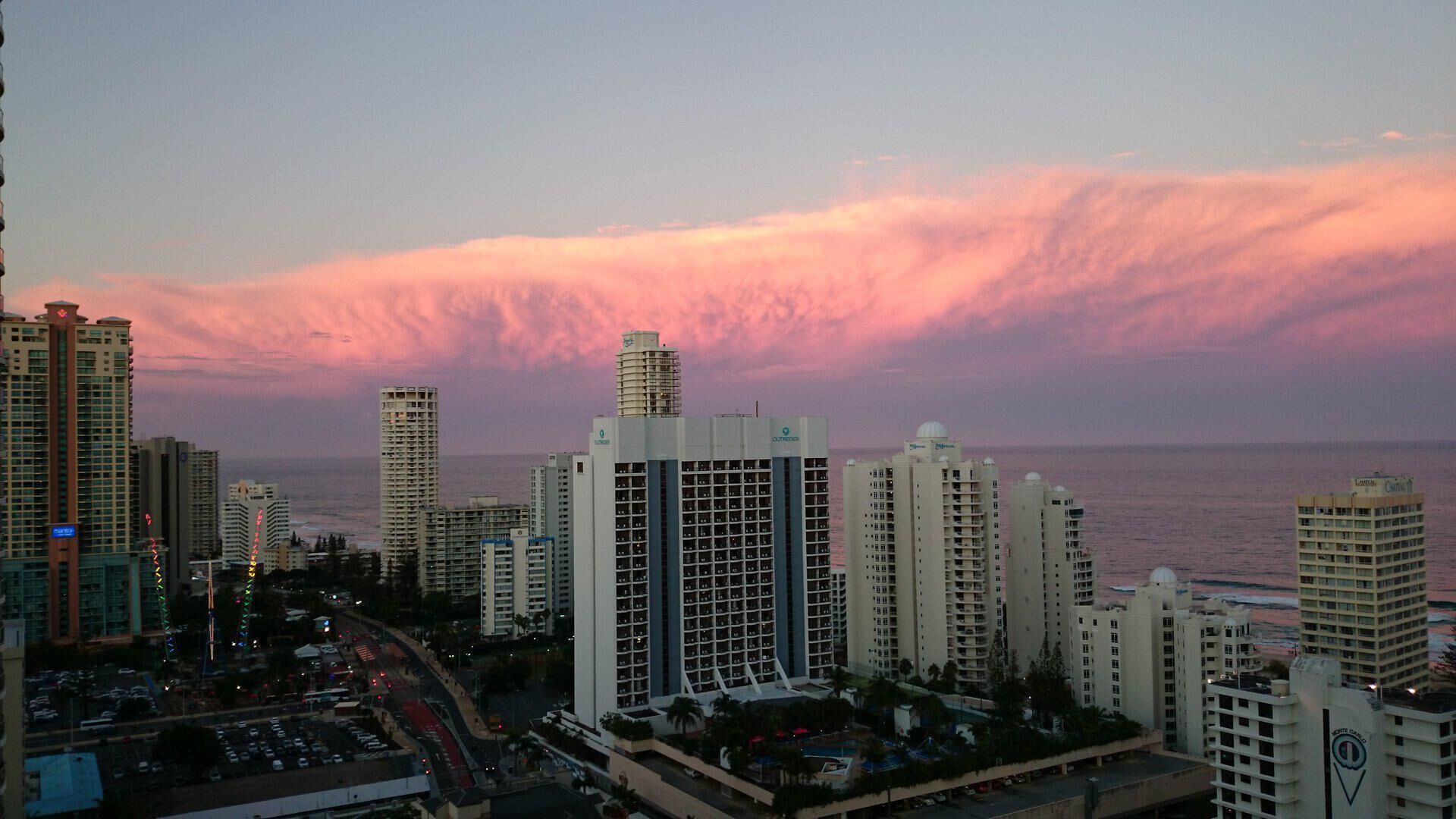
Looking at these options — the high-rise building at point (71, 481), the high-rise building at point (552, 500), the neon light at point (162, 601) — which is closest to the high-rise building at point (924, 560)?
the high-rise building at point (552, 500)

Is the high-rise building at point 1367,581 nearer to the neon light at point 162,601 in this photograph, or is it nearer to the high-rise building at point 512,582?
the high-rise building at point 512,582

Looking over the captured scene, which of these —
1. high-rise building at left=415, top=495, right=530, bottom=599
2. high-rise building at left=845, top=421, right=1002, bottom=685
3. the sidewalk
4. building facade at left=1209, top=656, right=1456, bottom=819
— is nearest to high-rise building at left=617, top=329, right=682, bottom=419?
high-rise building at left=415, top=495, right=530, bottom=599

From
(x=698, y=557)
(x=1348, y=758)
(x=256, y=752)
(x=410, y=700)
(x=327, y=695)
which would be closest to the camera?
(x=1348, y=758)

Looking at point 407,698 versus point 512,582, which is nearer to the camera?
point 407,698

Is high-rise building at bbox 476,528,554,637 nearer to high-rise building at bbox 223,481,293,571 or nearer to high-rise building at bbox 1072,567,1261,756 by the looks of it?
high-rise building at bbox 1072,567,1261,756

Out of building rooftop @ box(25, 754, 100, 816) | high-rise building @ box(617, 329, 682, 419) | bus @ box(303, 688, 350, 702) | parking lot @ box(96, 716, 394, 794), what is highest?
high-rise building @ box(617, 329, 682, 419)

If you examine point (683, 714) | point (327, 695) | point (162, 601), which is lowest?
point (327, 695)

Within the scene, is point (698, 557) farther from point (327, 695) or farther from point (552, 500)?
point (552, 500)

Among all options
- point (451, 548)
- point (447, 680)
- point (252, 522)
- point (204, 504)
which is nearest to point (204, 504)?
point (204, 504)
